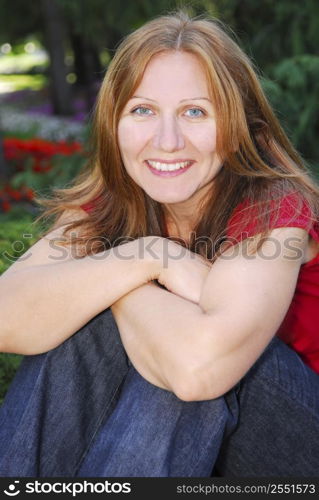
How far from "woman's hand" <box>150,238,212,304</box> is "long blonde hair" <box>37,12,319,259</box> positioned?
192 millimetres

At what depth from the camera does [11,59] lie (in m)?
31.2

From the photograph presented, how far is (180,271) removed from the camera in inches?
81.0

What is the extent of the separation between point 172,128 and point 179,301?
51 cm

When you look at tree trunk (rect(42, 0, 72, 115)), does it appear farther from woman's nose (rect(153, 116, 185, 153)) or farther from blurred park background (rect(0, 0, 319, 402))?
woman's nose (rect(153, 116, 185, 153))

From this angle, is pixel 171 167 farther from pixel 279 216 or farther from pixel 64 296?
pixel 64 296

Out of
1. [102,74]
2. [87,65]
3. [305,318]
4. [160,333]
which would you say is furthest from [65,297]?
[87,65]

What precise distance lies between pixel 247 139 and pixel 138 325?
67 centimetres

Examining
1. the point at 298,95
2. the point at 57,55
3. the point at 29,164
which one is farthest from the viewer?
the point at 57,55

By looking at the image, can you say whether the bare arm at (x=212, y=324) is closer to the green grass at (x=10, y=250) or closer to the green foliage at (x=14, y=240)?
the green grass at (x=10, y=250)

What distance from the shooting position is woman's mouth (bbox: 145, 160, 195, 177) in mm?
2180

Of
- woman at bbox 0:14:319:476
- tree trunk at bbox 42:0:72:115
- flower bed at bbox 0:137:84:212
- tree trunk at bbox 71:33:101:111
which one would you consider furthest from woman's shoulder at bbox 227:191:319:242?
tree trunk at bbox 42:0:72:115

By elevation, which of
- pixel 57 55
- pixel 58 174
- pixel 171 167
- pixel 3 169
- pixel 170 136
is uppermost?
pixel 170 136

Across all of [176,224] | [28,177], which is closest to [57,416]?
[176,224]

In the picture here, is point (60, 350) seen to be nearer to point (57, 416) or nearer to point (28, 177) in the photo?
point (57, 416)
